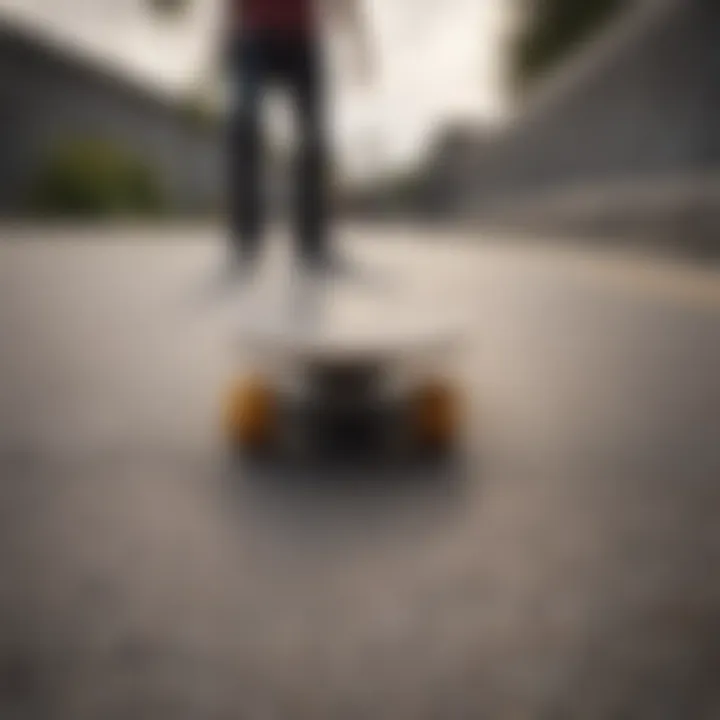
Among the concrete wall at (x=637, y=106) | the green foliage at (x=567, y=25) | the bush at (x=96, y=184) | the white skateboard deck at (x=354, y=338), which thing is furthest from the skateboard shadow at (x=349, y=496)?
the bush at (x=96, y=184)

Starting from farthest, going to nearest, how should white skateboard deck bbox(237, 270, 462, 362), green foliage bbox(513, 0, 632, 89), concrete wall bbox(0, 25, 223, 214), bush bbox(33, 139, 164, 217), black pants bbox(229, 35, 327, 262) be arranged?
bush bbox(33, 139, 164, 217) < concrete wall bbox(0, 25, 223, 214) < green foliage bbox(513, 0, 632, 89) < black pants bbox(229, 35, 327, 262) < white skateboard deck bbox(237, 270, 462, 362)

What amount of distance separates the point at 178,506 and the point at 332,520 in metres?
0.18

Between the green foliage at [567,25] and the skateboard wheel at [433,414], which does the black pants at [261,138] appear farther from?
the skateboard wheel at [433,414]

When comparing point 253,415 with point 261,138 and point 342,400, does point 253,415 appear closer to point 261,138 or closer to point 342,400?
point 342,400

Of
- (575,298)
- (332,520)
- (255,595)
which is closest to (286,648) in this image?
(255,595)

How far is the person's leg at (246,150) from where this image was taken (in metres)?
3.49

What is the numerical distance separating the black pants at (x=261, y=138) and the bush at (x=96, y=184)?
167 inches

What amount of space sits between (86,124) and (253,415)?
926cm

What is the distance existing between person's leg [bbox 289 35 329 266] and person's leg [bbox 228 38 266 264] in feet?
0.59

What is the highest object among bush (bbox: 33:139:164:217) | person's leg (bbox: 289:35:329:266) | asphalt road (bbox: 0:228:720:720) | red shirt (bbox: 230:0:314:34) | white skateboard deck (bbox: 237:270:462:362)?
bush (bbox: 33:139:164:217)

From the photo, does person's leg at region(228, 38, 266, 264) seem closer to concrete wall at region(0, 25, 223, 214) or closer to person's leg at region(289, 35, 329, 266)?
person's leg at region(289, 35, 329, 266)

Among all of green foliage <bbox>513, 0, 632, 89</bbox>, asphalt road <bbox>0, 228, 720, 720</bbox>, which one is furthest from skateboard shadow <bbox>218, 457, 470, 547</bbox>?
green foliage <bbox>513, 0, 632, 89</bbox>

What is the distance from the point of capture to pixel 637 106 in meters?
6.29

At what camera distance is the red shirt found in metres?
3.21
